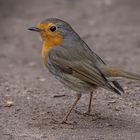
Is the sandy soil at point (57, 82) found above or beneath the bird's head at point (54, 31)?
beneath

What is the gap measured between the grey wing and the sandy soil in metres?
0.58

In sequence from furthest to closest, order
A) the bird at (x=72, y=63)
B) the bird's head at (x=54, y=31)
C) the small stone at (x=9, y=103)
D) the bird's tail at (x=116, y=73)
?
the small stone at (x=9, y=103) → the bird's head at (x=54, y=31) → the bird at (x=72, y=63) → the bird's tail at (x=116, y=73)

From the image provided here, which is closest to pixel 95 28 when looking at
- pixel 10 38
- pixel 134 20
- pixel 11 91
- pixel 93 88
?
pixel 134 20

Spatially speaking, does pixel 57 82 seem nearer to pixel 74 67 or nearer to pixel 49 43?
pixel 49 43

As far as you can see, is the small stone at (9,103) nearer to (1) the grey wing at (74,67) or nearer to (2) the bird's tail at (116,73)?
(1) the grey wing at (74,67)

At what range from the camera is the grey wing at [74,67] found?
674 cm

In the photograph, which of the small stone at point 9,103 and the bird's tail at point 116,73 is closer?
the bird's tail at point 116,73

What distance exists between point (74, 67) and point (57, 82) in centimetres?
177

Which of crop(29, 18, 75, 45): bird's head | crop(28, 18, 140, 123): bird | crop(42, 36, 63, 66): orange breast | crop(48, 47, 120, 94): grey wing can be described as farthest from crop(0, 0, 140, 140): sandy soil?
crop(29, 18, 75, 45): bird's head

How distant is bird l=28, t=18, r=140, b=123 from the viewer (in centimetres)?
678

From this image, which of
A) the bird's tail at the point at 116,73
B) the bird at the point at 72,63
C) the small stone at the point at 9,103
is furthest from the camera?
the small stone at the point at 9,103

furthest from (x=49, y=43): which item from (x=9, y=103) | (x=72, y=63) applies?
(x=9, y=103)

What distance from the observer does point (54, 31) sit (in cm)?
705

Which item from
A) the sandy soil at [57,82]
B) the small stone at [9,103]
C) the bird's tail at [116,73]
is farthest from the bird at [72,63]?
the small stone at [9,103]
